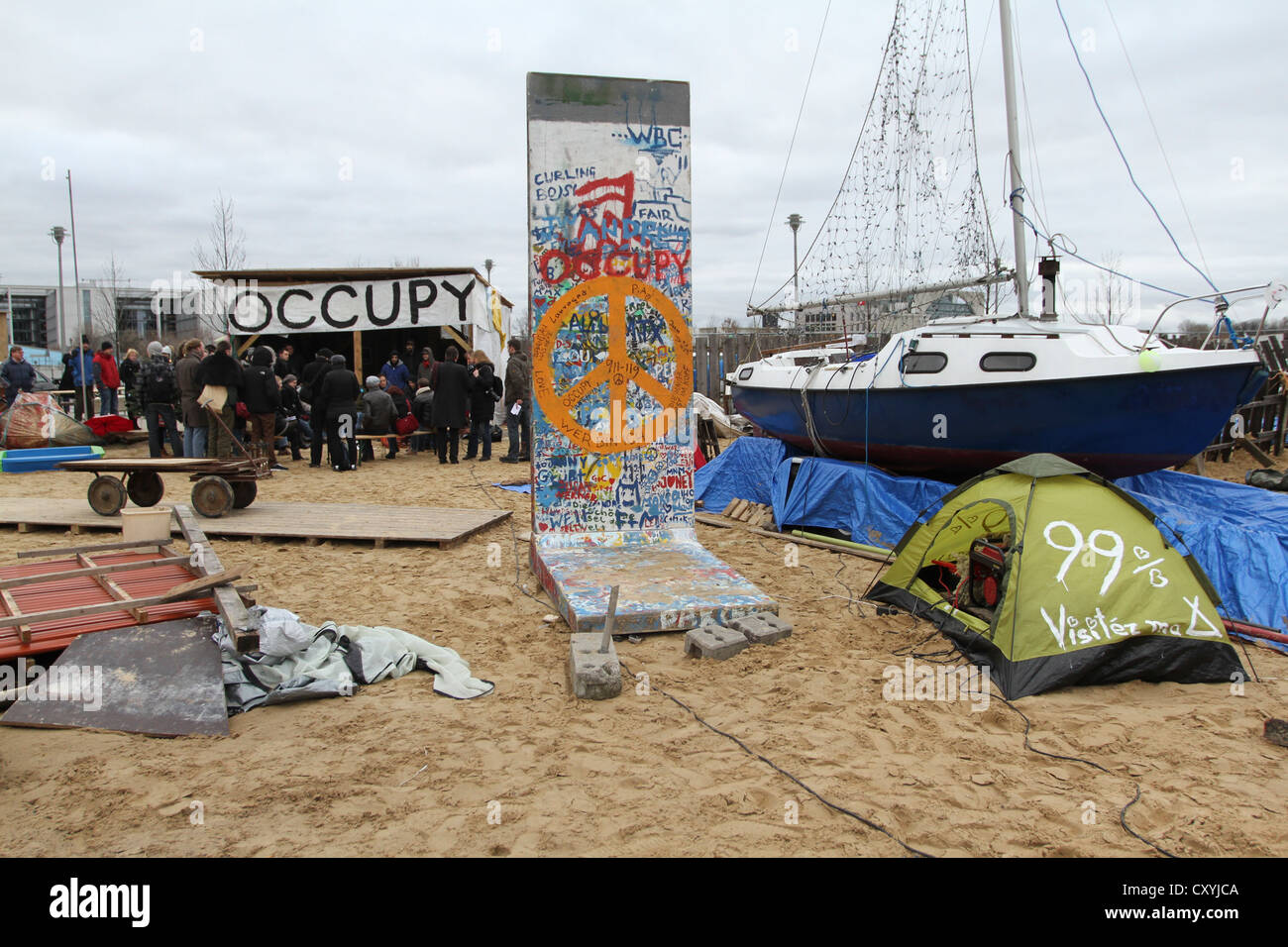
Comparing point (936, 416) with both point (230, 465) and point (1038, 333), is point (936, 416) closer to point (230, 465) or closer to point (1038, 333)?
point (1038, 333)

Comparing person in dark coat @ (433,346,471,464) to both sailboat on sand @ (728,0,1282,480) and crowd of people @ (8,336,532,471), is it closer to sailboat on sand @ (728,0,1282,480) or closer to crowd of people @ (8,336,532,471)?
crowd of people @ (8,336,532,471)

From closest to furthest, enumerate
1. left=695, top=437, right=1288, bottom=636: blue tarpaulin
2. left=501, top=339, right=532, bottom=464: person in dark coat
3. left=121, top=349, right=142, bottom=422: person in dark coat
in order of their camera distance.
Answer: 1. left=695, top=437, right=1288, bottom=636: blue tarpaulin
2. left=501, top=339, right=532, bottom=464: person in dark coat
3. left=121, top=349, right=142, bottom=422: person in dark coat

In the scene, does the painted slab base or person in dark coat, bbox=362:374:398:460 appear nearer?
the painted slab base

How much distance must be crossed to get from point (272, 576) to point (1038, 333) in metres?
7.56

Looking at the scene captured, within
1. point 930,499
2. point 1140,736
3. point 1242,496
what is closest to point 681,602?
point 1140,736

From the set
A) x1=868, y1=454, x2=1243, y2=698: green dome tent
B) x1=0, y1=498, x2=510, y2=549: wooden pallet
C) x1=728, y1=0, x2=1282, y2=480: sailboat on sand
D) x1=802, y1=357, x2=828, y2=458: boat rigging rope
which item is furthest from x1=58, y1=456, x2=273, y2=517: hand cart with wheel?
x1=868, y1=454, x2=1243, y2=698: green dome tent

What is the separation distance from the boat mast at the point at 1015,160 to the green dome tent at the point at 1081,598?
14.7ft

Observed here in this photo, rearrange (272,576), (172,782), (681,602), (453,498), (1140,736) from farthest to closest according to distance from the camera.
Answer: (453,498) < (272,576) < (681,602) < (1140,736) < (172,782)

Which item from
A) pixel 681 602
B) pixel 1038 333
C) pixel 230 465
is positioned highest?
pixel 1038 333

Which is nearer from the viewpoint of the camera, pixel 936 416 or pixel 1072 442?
pixel 1072 442

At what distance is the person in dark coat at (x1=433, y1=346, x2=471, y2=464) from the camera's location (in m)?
13.6

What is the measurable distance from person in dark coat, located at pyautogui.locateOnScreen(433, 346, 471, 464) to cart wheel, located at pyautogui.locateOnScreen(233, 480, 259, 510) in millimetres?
4884
